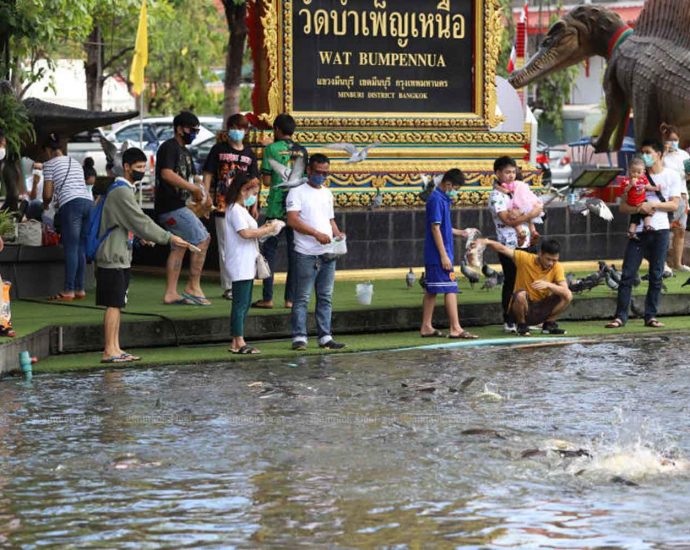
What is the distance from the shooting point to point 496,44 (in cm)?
2141

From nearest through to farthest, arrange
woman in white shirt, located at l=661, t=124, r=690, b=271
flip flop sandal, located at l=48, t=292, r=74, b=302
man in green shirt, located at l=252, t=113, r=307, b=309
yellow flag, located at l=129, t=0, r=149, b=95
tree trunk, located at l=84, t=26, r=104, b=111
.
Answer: man in green shirt, located at l=252, t=113, r=307, b=309
flip flop sandal, located at l=48, t=292, r=74, b=302
woman in white shirt, located at l=661, t=124, r=690, b=271
yellow flag, located at l=129, t=0, r=149, b=95
tree trunk, located at l=84, t=26, r=104, b=111

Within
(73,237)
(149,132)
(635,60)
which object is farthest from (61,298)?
(149,132)

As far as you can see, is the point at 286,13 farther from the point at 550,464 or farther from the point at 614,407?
the point at 550,464

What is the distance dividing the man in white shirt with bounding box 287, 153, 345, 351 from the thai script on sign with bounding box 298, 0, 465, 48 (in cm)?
604

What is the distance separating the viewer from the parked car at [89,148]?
133ft

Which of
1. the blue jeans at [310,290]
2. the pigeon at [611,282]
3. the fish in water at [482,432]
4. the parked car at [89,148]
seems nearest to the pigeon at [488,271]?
the pigeon at [611,282]

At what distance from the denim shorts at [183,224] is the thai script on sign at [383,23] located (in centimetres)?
467

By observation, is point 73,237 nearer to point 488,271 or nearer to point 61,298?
point 61,298

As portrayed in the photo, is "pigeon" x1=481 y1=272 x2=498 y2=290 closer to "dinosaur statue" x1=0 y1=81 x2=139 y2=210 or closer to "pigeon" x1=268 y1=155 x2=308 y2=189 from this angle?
"pigeon" x1=268 y1=155 x2=308 y2=189

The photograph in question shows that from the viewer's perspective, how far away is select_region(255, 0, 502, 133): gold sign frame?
64.8ft

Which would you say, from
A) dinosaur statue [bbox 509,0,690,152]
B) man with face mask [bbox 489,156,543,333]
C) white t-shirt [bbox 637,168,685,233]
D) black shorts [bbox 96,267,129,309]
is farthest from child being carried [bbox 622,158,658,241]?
dinosaur statue [bbox 509,0,690,152]

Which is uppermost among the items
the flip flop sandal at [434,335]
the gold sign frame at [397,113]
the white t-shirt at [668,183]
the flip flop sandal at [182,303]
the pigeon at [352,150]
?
the gold sign frame at [397,113]

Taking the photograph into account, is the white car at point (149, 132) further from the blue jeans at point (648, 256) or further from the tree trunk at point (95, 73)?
the blue jeans at point (648, 256)

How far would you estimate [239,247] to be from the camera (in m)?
14.0
